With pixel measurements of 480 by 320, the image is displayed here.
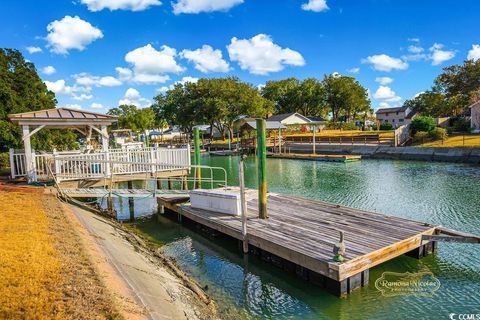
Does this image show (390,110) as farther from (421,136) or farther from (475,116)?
(421,136)

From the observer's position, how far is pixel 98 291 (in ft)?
17.9

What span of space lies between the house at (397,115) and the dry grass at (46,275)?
309 feet

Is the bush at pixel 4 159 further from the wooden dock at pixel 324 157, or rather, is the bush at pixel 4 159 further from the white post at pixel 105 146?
the wooden dock at pixel 324 157

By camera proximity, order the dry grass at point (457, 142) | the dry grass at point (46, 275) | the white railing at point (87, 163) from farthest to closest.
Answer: the dry grass at point (457, 142), the white railing at point (87, 163), the dry grass at point (46, 275)

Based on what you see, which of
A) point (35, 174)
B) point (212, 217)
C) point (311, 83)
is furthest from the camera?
point (311, 83)

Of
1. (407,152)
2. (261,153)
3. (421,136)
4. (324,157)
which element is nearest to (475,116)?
(421,136)

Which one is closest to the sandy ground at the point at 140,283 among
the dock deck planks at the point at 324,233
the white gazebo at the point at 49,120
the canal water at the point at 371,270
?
the canal water at the point at 371,270

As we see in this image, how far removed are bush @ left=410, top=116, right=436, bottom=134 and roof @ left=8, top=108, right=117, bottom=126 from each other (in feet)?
115

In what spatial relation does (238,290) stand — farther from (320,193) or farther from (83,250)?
(320,193)

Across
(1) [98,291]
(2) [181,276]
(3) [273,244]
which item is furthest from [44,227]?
(3) [273,244]

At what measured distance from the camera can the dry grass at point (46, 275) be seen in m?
4.74

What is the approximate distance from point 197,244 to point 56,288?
23.0 ft

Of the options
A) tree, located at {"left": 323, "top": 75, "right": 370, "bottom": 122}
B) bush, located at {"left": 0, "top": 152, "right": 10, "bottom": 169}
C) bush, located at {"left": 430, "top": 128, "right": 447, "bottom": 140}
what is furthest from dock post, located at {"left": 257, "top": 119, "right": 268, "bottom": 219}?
tree, located at {"left": 323, "top": 75, "right": 370, "bottom": 122}

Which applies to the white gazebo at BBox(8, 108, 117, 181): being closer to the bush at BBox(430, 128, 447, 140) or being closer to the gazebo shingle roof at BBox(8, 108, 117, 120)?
the gazebo shingle roof at BBox(8, 108, 117, 120)
